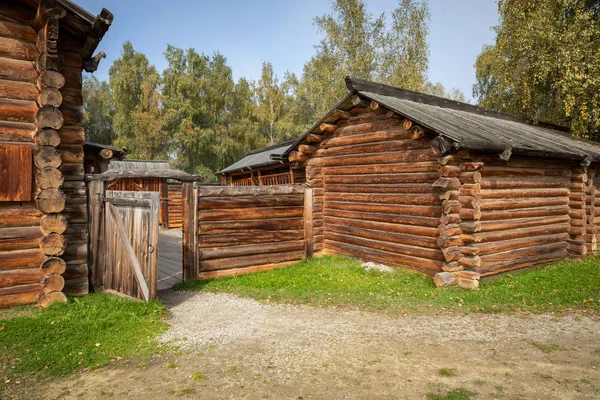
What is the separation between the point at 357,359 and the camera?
16.2 ft

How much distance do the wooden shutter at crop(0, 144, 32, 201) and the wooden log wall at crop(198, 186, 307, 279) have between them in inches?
138

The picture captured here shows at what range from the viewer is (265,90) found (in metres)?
40.6

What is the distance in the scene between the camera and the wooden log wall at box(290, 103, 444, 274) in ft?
29.4

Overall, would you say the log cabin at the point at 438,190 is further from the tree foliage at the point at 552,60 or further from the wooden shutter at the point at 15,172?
the wooden shutter at the point at 15,172

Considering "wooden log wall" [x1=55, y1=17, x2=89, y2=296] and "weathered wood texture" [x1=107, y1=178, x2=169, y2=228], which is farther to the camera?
"weathered wood texture" [x1=107, y1=178, x2=169, y2=228]

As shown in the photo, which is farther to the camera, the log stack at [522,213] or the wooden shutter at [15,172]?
the log stack at [522,213]

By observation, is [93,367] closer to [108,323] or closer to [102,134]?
[108,323]

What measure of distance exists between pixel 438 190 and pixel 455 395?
530 centimetres

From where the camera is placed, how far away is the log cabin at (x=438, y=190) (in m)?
8.30

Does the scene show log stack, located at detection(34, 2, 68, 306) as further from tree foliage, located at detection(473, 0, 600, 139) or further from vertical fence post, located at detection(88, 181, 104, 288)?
tree foliage, located at detection(473, 0, 600, 139)

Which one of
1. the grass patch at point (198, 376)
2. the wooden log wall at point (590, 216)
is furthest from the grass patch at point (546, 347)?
the wooden log wall at point (590, 216)

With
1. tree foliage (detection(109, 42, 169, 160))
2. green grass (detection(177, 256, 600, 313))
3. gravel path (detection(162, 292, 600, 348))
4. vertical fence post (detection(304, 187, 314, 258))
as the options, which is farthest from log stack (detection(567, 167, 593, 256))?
tree foliage (detection(109, 42, 169, 160))

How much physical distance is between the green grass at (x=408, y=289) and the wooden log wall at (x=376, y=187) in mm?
755

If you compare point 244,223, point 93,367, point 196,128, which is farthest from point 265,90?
point 93,367
